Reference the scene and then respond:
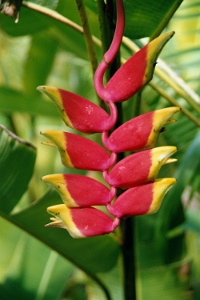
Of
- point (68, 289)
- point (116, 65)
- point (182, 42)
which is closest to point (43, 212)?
point (116, 65)

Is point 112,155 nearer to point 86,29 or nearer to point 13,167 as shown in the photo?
point 86,29

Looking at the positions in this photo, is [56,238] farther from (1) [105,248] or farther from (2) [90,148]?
(2) [90,148]

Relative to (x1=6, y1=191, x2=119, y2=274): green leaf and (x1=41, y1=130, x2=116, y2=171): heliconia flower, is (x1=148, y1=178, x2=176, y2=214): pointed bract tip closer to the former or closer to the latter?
(x1=41, y1=130, x2=116, y2=171): heliconia flower

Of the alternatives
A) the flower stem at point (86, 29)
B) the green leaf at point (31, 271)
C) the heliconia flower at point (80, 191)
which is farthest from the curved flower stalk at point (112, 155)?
the green leaf at point (31, 271)

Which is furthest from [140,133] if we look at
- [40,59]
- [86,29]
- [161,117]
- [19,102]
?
[40,59]

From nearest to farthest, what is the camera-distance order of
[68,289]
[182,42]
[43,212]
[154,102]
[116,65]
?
[116,65] → [43,212] → [154,102] → [68,289] → [182,42]

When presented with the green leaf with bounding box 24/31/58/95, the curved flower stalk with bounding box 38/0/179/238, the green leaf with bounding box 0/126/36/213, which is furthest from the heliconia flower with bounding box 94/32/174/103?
the green leaf with bounding box 24/31/58/95

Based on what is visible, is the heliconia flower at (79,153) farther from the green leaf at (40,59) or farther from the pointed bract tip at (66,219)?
the green leaf at (40,59)
